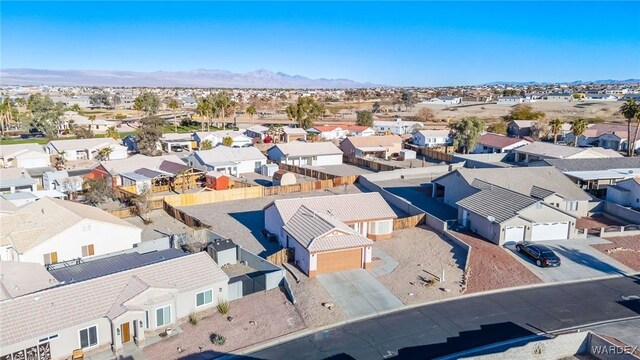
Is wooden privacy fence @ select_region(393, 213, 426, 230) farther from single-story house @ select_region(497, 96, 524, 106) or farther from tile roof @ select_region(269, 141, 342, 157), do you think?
single-story house @ select_region(497, 96, 524, 106)

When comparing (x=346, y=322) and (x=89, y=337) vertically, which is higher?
(x=89, y=337)

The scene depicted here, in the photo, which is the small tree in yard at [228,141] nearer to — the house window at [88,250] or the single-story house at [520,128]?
the house window at [88,250]

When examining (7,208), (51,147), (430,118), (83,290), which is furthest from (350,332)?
(430,118)

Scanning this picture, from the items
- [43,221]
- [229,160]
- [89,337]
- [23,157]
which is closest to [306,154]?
[229,160]

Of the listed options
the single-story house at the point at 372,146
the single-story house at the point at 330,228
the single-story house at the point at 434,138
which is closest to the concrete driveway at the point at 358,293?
the single-story house at the point at 330,228

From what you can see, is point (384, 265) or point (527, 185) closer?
point (384, 265)

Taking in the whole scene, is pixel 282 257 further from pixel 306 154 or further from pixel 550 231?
pixel 306 154
